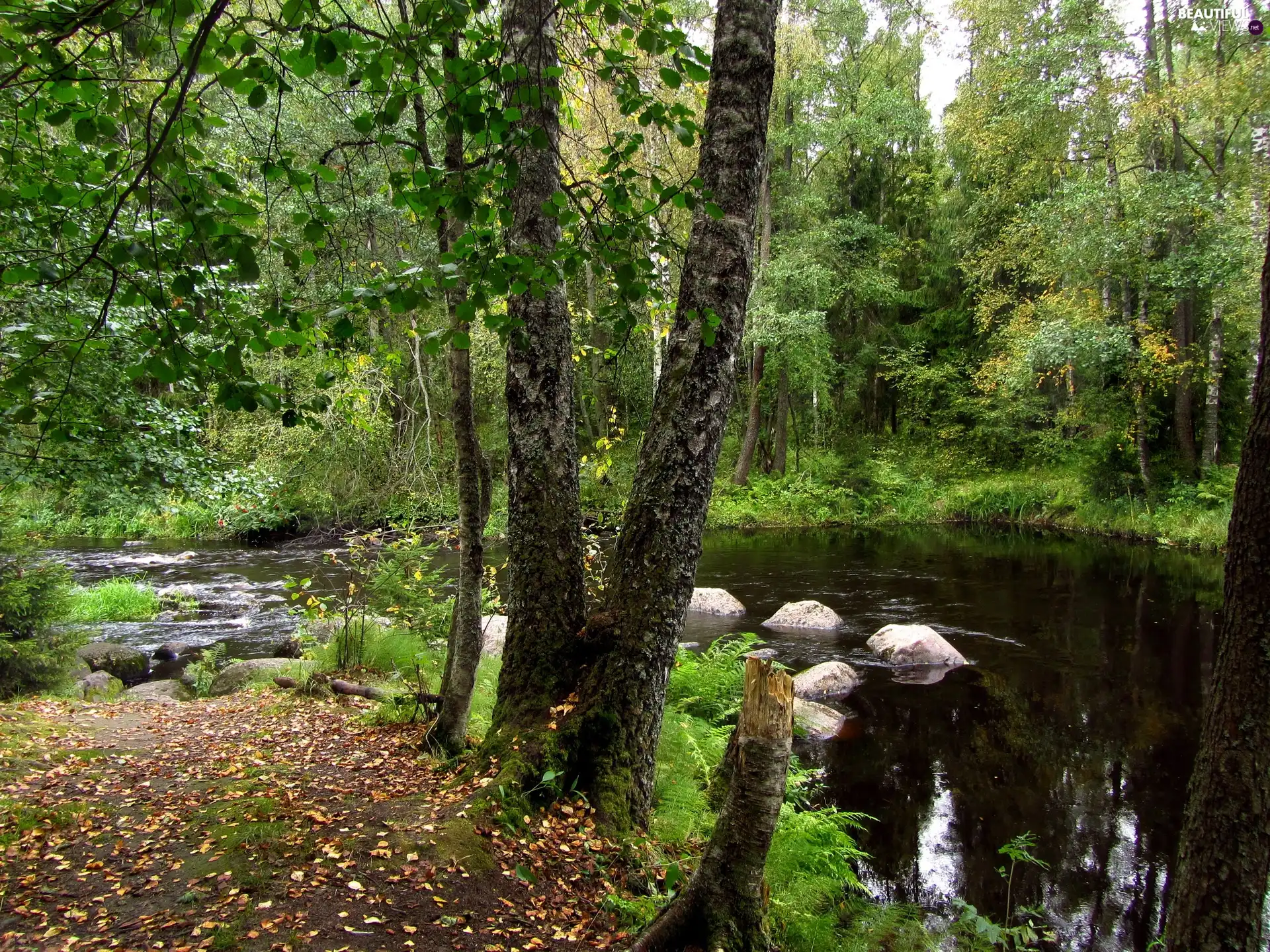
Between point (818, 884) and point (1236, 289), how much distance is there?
16.7m

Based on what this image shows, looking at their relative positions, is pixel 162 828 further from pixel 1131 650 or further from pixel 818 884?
pixel 1131 650

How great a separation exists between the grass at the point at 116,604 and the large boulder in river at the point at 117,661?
228cm

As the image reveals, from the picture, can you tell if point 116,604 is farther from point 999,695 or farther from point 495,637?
point 999,695

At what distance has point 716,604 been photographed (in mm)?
12500

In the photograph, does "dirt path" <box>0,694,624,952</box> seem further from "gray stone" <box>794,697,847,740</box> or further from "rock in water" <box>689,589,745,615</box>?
"rock in water" <box>689,589,745,615</box>

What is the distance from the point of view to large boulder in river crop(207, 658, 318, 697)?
27.5 feet

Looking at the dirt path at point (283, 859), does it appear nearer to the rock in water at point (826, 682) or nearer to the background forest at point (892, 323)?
the background forest at point (892, 323)

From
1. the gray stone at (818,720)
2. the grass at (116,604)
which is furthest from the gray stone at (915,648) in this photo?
the grass at (116,604)

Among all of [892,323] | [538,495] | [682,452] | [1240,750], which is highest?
[892,323]

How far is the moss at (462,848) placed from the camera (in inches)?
127

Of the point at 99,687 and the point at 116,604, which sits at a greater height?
the point at 116,604

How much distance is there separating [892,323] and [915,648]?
852 inches

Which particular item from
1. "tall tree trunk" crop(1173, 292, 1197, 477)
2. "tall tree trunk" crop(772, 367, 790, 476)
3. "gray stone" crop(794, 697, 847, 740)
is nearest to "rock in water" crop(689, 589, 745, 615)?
"gray stone" crop(794, 697, 847, 740)

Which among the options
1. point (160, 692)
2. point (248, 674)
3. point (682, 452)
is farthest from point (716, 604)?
point (682, 452)
